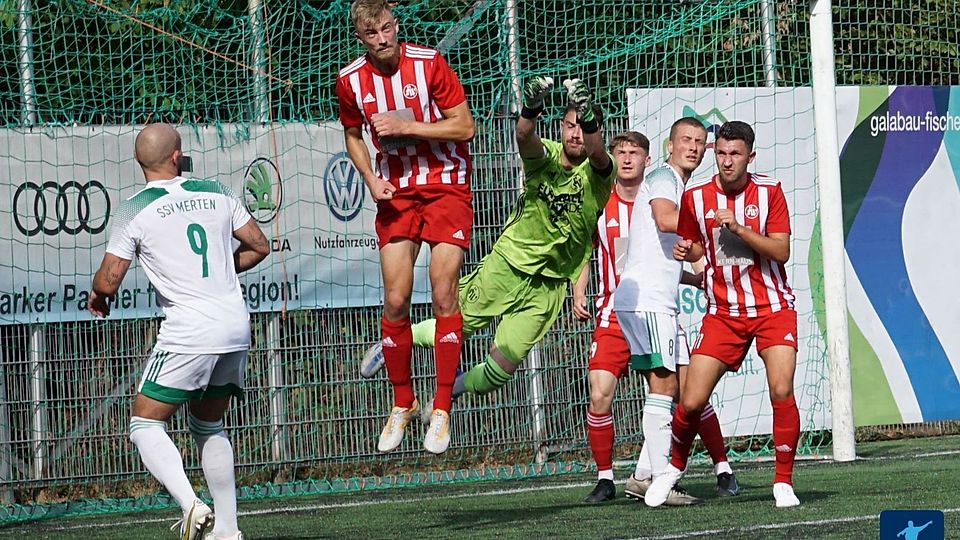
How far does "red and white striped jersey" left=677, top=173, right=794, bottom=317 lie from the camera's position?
27.7 feet

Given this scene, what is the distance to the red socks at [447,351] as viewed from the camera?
8.12 meters

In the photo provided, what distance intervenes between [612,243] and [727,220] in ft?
4.92

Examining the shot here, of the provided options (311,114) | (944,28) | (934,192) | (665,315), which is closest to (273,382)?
(311,114)

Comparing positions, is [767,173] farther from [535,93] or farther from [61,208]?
[61,208]

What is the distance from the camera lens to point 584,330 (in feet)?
41.8

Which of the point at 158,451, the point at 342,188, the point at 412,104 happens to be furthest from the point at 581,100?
the point at 342,188

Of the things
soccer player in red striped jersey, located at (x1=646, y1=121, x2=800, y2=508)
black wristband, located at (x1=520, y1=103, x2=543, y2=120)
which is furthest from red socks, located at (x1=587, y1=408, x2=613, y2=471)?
black wristband, located at (x1=520, y1=103, x2=543, y2=120)

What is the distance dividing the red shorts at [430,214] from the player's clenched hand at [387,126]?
387 mm

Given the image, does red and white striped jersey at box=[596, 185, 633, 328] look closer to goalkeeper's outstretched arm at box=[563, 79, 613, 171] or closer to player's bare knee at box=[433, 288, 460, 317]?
goalkeeper's outstretched arm at box=[563, 79, 613, 171]

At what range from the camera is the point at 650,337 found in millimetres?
9117

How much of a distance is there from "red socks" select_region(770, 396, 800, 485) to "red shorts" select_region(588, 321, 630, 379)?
1177 millimetres

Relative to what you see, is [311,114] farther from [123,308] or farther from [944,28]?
[944,28]

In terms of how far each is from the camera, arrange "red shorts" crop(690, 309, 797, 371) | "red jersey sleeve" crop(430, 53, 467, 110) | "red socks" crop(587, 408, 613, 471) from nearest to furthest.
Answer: "red jersey sleeve" crop(430, 53, 467, 110), "red shorts" crop(690, 309, 797, 371), "red socks" crop(587, 408, 613, 471)

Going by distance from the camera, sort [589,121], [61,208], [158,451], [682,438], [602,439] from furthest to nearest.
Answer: [61,208] < [602,439] < [682,438] < [589,121] < [158,451]
